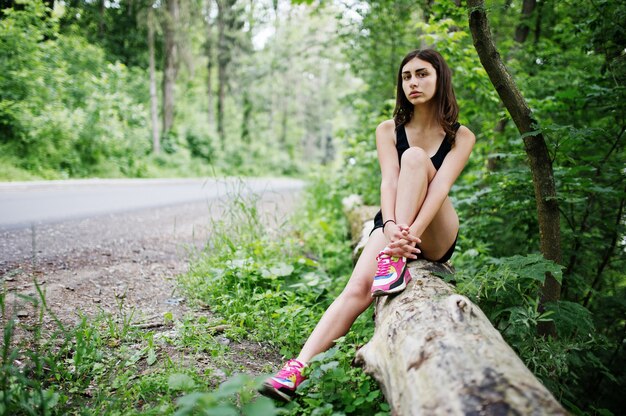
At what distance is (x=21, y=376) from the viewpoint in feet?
5.24

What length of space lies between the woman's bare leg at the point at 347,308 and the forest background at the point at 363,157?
0.12 metres

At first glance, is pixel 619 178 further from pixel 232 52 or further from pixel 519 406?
pixel 232 52

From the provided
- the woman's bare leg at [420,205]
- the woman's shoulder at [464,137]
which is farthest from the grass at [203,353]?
the woman's shoulder at [464,137]

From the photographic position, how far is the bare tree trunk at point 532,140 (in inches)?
85.5

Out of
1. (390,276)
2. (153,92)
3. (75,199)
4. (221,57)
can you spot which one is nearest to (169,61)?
(153,92)

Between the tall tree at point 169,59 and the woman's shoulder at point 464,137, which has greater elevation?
the tall tree at point 169,59

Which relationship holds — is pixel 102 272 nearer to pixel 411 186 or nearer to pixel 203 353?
pixel 203 353

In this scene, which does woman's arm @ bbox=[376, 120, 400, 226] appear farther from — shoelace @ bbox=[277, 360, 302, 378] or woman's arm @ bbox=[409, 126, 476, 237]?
shoelace @ bbox=[277, 360, 302, 378]

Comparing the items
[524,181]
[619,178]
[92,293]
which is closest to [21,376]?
[92,293]

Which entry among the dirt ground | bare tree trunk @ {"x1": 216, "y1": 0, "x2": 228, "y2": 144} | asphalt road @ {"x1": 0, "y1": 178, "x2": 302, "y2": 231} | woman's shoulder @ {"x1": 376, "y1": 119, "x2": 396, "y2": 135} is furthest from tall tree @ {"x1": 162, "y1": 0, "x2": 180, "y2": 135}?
woman's shoulder @ {"x1": 376, "y1": 119, "x2": 396, "y2": 135}

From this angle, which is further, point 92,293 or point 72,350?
point 92,293

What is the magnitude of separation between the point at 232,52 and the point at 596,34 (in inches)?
770

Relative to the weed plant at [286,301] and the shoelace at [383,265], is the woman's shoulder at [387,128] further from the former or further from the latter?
the weed plant at [286,301]

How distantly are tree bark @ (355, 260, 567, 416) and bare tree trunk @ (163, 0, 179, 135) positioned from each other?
53.9 ft
